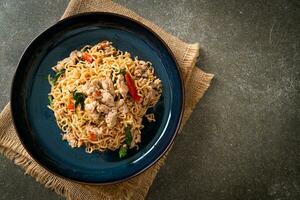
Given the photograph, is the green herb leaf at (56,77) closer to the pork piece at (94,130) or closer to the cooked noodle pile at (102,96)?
the cooked noodle pile at (102,96)

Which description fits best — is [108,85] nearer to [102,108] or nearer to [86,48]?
[102,108]

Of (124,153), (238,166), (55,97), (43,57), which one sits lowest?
(238,166)

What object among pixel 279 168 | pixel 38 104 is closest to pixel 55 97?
pixel 38 104

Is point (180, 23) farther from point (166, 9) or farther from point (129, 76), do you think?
point (129, 76)

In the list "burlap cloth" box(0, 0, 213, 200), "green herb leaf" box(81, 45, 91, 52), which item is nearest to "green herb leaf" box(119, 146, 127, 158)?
"burlap cloth" box(0, 0, 213, 200)

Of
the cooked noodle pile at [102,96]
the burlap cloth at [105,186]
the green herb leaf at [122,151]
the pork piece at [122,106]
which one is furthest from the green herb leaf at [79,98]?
the burlap cloth at [105,186]

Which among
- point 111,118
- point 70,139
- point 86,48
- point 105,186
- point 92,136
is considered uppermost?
point 86,48

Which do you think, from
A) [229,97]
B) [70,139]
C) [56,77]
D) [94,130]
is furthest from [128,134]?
[229,97]
